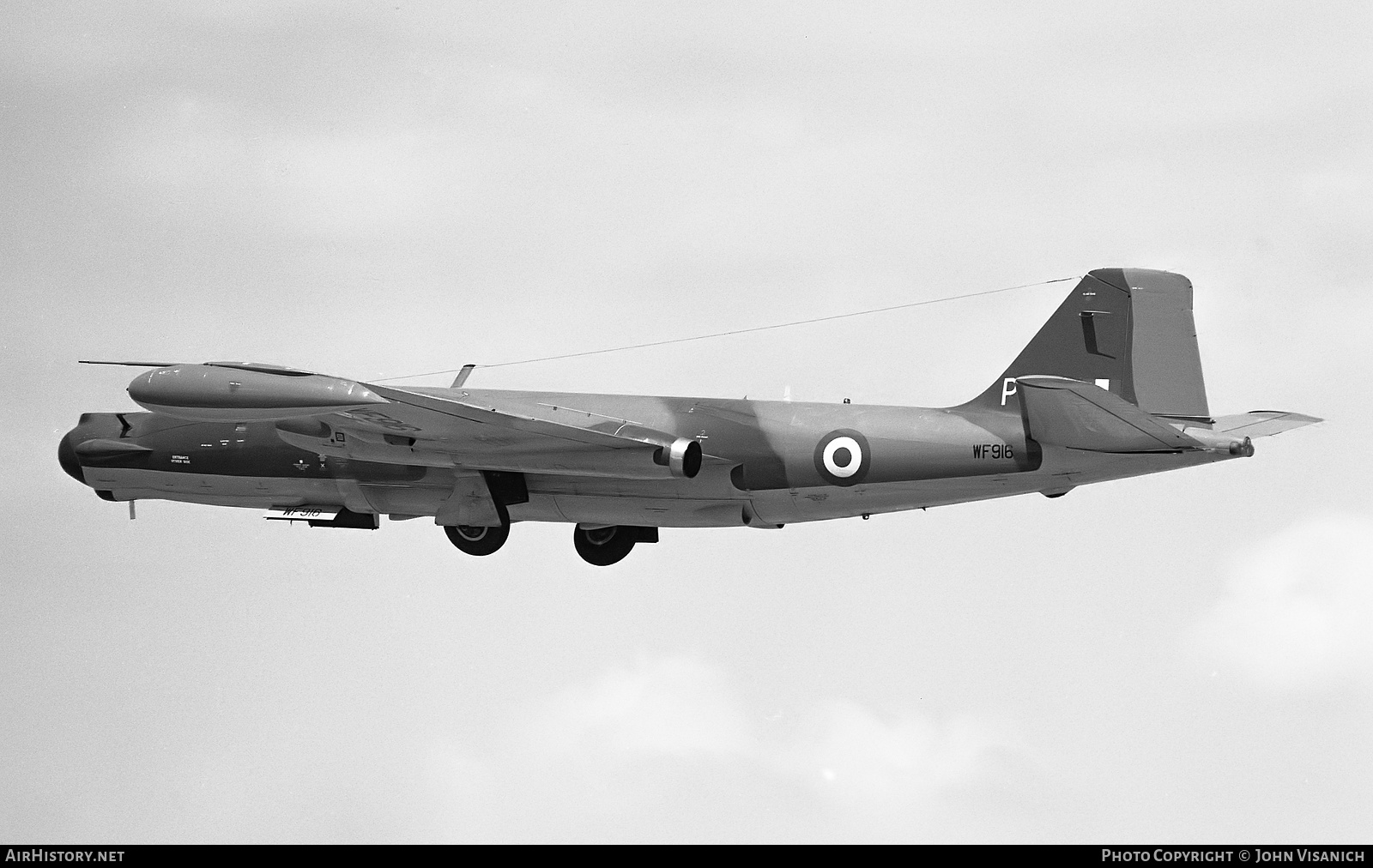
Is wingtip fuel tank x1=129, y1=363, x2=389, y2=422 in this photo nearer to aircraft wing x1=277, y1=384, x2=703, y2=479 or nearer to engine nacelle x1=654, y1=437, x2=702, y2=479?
aircraft wing x1=277, y1=384, x2=703, y2=479

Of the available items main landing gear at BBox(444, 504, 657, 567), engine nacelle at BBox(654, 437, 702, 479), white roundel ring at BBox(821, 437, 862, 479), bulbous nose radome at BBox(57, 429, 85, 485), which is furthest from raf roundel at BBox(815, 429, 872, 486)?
bulbous nose radome at BBox(57, 429, 85, 485)

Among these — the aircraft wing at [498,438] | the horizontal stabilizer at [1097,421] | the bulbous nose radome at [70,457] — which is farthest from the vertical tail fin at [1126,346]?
the bulbous nose radome at [70,457]

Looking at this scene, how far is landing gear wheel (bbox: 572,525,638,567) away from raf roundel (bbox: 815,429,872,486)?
514 cm

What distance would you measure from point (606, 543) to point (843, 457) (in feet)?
19.8

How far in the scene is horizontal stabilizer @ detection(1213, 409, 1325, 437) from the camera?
1278 inches

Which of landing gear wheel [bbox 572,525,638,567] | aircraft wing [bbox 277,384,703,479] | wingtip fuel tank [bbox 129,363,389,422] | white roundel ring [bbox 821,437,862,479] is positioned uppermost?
wingtip fuel tank [bbox 129,363,389,422]

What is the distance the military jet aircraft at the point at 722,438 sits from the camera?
3114 cm

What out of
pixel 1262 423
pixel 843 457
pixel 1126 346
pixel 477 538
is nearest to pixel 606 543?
pixel 477 538

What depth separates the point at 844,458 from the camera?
32.9m

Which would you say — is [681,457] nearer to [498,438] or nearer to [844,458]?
[844,458]
